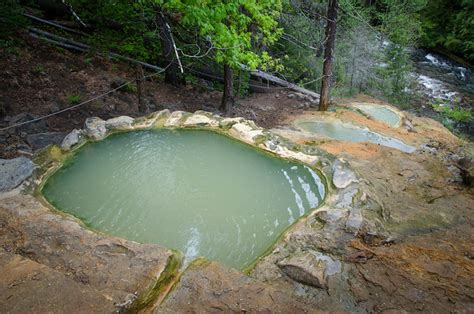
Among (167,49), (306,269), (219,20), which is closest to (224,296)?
(306,269)

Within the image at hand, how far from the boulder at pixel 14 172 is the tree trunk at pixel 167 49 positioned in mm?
4261

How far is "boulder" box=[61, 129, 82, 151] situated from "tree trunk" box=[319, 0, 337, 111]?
721 cm

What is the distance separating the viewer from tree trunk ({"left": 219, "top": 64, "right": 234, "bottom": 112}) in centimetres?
872

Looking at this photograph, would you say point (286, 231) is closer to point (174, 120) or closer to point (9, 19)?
point (174, 120)

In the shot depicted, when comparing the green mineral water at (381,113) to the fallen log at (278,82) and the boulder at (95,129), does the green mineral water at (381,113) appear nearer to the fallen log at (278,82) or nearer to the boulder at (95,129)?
the fallen log at (278,82)

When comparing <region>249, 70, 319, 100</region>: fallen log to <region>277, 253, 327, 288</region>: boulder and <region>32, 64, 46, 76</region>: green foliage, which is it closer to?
<region>32, 64, 46, 76</region>: green foliage

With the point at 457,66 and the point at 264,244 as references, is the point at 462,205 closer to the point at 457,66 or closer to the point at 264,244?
the point at 264,244

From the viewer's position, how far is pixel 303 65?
1316 cm

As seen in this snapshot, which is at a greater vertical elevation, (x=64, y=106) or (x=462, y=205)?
(x=64, y=106)

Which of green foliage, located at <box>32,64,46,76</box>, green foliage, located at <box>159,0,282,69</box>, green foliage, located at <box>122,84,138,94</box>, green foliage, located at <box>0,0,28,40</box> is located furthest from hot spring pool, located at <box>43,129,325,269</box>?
green foliage, located at <box>0,0,28,40</box>

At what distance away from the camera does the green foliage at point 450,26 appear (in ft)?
55.9

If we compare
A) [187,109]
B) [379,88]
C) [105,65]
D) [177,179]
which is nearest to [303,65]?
[379,88]

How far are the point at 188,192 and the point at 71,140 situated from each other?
7.99ft

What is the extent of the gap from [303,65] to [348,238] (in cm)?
1047
